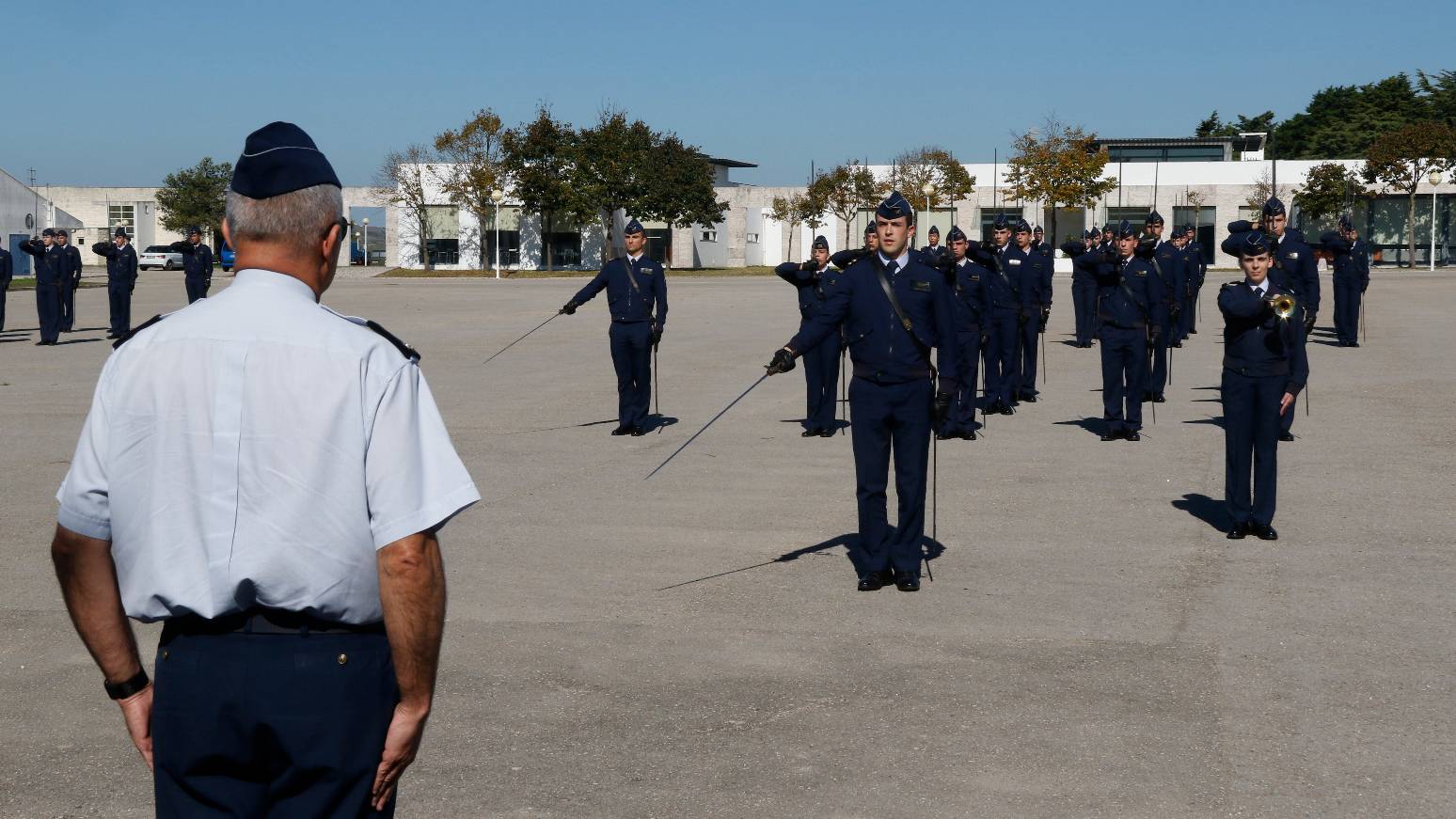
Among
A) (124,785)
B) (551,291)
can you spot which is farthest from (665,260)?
(124,785)

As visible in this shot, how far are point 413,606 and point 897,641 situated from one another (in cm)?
459

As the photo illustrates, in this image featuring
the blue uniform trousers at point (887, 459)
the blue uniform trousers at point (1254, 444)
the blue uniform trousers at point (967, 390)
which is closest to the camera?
the blue uniform trousers at point (887, 459)

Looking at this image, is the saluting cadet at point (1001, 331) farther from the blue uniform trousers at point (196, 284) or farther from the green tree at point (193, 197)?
the green tree at point (193, 197)

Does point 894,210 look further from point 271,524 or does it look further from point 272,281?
point 271,524

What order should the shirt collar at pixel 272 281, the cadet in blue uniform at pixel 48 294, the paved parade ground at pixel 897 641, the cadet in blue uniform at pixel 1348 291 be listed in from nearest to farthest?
the shirt collar at pixel 272 281 < the paved parade ground at pixel 897 641 < the cadet in blue uniform at pixel 1348 291 < the cadet in blue uniform at pixel 48 294

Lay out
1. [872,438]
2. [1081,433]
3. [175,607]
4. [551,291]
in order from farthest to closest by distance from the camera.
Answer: [551,291] < [1081,433] < [872,438] < [175,607]

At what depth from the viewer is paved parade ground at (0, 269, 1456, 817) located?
5.19 meters

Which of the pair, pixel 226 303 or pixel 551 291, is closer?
pixel 226 303

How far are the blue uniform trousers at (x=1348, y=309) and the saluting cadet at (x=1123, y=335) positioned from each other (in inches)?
467

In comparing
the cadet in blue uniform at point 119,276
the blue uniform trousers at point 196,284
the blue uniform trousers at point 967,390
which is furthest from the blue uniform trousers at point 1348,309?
the blue uniform trousers at point 196,284

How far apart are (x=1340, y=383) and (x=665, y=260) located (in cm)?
7160

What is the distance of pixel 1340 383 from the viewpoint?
63.7ft

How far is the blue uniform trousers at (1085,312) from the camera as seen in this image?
26.5 metres

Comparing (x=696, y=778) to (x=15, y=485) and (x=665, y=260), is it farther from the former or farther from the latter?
(x=665, y=260)
